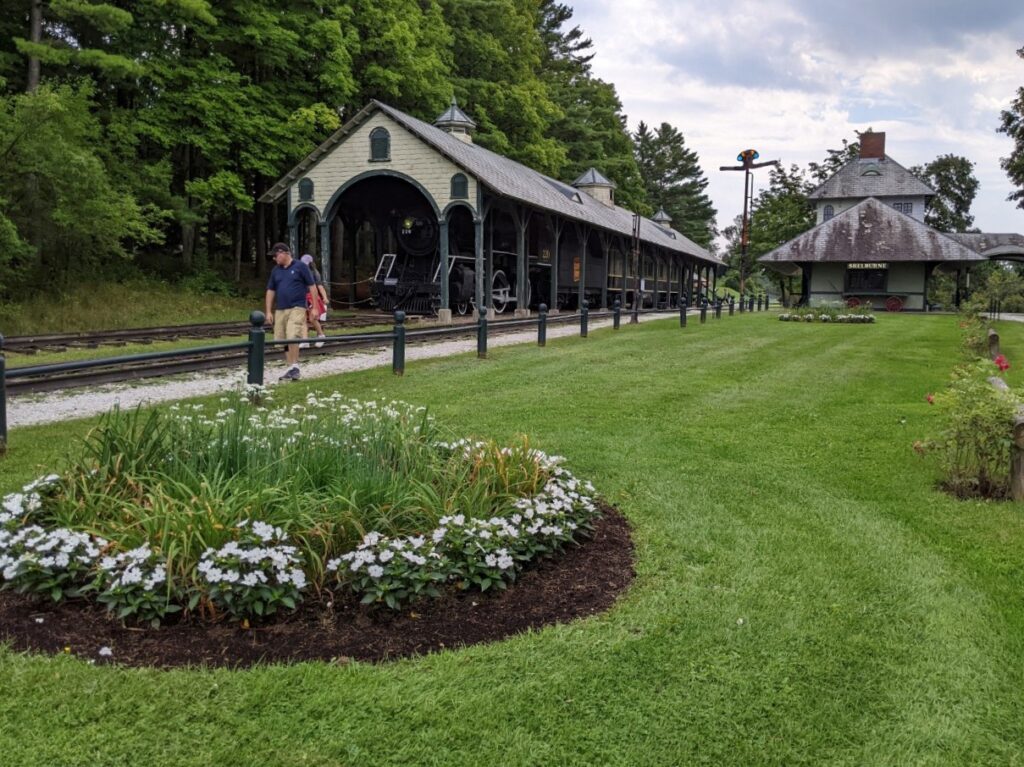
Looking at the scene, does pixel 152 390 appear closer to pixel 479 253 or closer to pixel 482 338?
pixel 482 338

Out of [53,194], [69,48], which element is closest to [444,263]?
[53,194]

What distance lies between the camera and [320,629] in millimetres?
3438

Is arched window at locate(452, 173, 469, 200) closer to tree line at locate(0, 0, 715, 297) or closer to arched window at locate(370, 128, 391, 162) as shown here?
arched window at locate(370, 128, 391, 162)

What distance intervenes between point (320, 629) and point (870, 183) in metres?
63.1

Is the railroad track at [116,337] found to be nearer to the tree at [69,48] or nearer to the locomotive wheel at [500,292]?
the tree at [69,48]

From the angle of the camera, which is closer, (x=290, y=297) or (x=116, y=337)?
(x=290, y=297)

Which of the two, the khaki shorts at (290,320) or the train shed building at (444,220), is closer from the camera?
the khaki shorts at (290,320)

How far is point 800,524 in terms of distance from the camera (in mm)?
4922

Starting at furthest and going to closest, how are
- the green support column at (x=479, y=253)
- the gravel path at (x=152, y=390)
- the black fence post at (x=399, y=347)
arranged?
1. the green support column at (x=479, y=253)
2. the black fence post at (x=399, y=347)
3. the gravel path at (x=152, y=390)

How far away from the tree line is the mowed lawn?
1569 cm

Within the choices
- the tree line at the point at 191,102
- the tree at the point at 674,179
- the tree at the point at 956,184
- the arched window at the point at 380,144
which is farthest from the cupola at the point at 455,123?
the tree at the point at 956,184

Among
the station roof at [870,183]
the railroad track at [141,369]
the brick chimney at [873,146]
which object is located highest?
the brick chimney at [873,146]

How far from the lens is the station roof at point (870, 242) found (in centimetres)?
3825

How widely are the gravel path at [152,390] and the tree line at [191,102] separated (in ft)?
29.7
